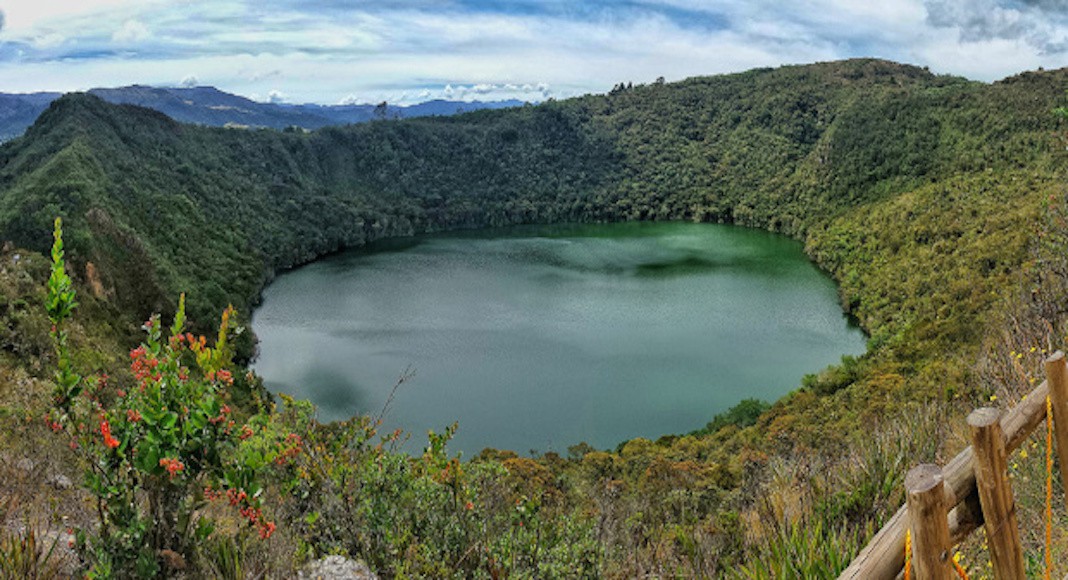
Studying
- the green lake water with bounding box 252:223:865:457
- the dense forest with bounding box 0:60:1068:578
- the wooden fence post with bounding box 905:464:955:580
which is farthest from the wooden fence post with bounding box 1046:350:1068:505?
the green lake water with bounding box 252:223:865:457

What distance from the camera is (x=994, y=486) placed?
93.1 inches

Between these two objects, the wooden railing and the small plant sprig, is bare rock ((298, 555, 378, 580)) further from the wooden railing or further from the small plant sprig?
the wooden railing

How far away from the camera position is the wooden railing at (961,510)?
7.09ft

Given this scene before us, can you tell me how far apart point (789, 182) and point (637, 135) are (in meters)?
30.3

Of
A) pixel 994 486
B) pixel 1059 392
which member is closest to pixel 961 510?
pixel 994 486

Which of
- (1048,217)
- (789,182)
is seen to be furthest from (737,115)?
(1048,217)

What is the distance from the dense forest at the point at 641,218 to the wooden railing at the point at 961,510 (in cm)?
162

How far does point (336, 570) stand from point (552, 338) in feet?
109

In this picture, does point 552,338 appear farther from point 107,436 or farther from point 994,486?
point 994,486

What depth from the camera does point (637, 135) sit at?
104 m

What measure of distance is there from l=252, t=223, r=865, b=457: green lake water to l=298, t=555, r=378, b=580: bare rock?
19159mm

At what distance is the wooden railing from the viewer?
7.09ft

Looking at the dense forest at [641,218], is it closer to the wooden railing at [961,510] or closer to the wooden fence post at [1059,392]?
the wooden fence post at [1059,392]

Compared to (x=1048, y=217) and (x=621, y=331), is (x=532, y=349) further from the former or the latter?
(x=1048, y=217)
